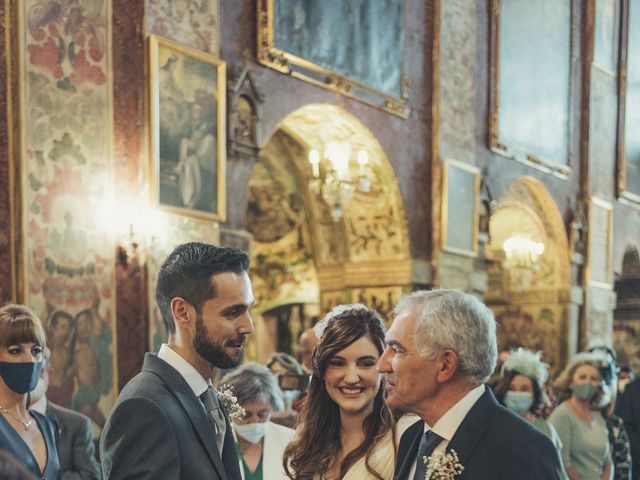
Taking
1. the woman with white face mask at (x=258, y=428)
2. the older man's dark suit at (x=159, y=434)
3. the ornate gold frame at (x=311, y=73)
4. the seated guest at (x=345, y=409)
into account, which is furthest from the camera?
the ornate gold frame at (x=311, y=73)

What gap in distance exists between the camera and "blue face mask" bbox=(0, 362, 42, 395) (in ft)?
14.4

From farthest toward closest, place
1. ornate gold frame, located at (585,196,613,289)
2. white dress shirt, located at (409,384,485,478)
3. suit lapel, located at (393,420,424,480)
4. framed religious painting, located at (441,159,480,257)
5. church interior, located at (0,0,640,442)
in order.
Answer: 1. ornate gold frame, located at (585,196,613,289)
2. framed religious painting, located at (441,159,480,257)
3. church interior, located at (0,0,640,442)
4. suit lapel, located at (393,420,424,480)
5. white dress shirt, located at (409,384,485,478)

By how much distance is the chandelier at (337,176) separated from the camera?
12.7 m

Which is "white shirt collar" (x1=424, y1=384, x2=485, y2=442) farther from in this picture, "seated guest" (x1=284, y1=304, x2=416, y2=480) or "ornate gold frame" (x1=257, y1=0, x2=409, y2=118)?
"ornate gold frame" (x1=257, y1=0, x2=409, y2=118)

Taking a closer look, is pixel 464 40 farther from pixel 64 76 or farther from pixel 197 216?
pixel 64 76

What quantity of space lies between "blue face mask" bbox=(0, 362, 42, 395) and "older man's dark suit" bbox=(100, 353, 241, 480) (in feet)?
5.48

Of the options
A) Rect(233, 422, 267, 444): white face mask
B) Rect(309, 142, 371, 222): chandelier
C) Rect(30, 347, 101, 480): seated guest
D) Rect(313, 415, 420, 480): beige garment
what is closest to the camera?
Rect(313, 415, 420, 480): beige garment

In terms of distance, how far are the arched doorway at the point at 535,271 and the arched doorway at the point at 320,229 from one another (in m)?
3.87

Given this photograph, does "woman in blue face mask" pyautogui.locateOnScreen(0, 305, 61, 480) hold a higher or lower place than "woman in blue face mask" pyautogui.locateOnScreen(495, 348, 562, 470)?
higher

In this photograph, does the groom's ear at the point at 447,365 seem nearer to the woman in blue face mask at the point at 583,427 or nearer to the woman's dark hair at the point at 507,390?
the woman's dark hair at the point at 507,390

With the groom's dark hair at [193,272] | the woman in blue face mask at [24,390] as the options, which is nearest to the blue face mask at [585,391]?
the woman in blue face mask at [24,390]

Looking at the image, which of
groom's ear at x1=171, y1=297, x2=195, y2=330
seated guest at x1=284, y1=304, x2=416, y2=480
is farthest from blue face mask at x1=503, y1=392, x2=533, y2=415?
groom's ear at x1=171, y1=297, x2=195, y2=330

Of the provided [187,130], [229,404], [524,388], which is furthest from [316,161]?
[229,404]

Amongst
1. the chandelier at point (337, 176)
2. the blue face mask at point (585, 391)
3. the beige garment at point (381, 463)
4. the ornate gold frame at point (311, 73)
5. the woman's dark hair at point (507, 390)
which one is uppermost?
the ornate gold frame at point (311, 73)
